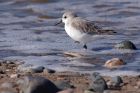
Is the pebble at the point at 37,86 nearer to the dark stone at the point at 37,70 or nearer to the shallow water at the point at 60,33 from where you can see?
the dark stone at the point at 37,70

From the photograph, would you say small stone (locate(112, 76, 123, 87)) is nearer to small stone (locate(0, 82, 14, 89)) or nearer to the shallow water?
the shallow water

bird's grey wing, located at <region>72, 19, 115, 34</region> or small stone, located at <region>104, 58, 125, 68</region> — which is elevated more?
bird's grey wing, located at <region>72, 19, 115, 34</region>

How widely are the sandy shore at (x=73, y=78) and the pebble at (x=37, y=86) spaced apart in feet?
0.60

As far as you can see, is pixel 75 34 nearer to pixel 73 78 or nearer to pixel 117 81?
pixel 73 78

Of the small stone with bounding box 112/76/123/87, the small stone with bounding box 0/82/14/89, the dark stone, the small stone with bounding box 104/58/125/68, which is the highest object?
the small stone with bounding box 0/82/14/89

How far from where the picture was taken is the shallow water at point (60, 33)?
8.83 meters

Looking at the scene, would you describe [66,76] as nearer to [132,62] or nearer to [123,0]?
[132,62]

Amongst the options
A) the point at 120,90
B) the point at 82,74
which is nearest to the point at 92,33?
the point at 82,74

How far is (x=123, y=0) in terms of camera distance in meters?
14.8

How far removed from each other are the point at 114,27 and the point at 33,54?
2.97 m

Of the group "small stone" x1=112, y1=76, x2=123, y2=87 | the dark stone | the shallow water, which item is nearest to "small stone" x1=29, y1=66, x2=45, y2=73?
the dark stone

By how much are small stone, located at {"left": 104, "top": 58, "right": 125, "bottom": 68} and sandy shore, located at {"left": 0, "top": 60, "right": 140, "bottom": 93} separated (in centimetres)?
67

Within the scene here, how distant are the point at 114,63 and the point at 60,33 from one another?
9.94 feet

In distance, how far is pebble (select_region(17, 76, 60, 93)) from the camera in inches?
257
